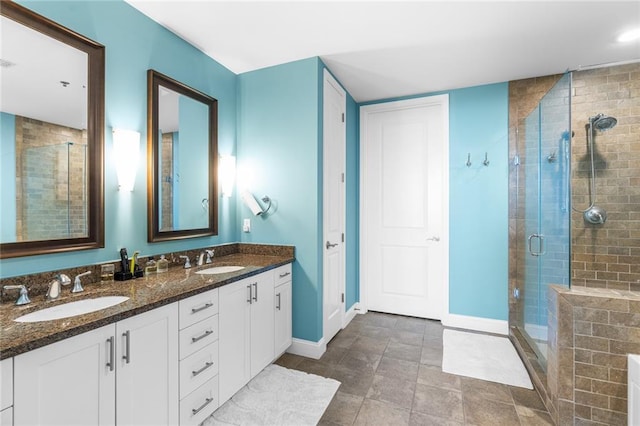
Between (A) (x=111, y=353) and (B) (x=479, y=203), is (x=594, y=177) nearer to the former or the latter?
(B) (x=479, y=203)

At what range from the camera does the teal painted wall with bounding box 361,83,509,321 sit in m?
3.02

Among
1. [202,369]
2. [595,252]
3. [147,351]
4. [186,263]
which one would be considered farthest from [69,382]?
[595,252]

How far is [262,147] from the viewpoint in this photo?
8.89ft

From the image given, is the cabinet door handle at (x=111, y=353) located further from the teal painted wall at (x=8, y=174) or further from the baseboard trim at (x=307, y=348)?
the baseboard trim at (x=307, y=348)

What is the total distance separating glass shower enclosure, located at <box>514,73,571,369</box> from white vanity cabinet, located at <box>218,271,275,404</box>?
6.49 feet

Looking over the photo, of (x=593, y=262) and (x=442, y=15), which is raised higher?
(x=442, y=15)

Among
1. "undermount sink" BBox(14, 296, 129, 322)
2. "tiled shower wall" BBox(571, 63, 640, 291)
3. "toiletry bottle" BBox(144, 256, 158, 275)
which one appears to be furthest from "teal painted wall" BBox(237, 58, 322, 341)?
"tiled shower wall" BBox(571, 63, 640, 291)

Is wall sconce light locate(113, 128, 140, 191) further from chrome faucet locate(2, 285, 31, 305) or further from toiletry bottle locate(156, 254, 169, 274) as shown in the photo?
chrome faucet locate(2, 285, 31, 305)


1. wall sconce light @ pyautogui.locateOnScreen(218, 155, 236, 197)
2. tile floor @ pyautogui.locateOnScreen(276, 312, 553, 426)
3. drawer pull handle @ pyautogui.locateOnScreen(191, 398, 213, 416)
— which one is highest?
wall sconce light @ pyautogui.locateOnScreen(218, 155, 236, 197)

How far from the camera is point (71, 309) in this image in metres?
1.34

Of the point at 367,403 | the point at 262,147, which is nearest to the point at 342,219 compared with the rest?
the point at 262,147

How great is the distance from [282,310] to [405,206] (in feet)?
6.29

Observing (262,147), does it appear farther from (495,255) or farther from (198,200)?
(495,255)

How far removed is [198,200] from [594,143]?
3.40 m
